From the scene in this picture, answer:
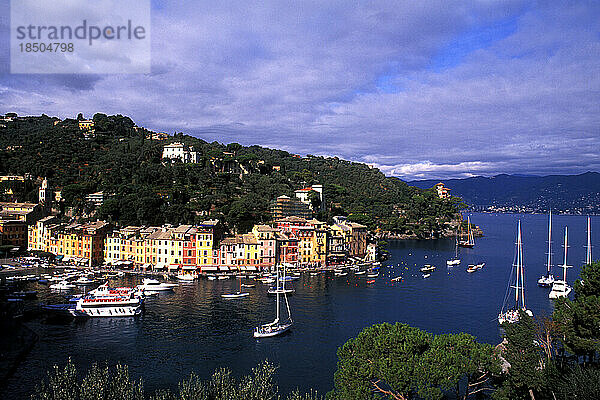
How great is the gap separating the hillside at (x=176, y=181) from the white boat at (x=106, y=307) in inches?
920

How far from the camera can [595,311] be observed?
13.4 meters

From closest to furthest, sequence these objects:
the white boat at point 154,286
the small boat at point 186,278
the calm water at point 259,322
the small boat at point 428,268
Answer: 1. the calm water at point 259,322
2. the white boat at point 154,286
3. the small boat at point 186,278
4. the small boat at point 428,268

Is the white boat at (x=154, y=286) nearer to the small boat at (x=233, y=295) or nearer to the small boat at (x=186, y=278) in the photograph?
the small boat at (x=186, y=278)

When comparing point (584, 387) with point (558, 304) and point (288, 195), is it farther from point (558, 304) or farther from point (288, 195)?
point (288, 195)

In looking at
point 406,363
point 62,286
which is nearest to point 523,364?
point 406,363

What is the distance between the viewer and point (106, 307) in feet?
89.4

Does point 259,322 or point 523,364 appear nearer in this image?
point 523,364

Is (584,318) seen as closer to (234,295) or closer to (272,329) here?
(272,329)

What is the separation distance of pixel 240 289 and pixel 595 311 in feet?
83.3

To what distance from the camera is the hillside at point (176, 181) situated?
52625 mm

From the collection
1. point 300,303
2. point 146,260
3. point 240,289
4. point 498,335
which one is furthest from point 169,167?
point 498,335

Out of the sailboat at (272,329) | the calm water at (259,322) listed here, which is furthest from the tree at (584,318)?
the sailboat at (272,329)

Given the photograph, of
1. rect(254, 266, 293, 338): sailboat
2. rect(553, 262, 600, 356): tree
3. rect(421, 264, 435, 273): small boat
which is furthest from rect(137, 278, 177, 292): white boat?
rect(553, 262, 600, 356): tree

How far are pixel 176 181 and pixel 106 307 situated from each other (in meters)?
33.8
